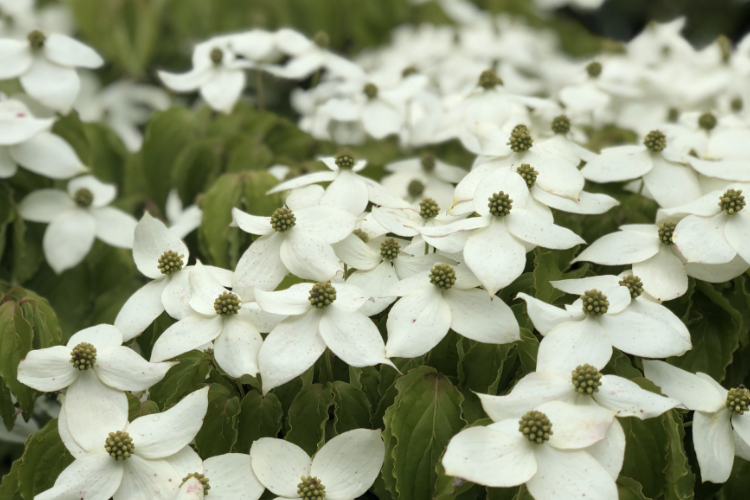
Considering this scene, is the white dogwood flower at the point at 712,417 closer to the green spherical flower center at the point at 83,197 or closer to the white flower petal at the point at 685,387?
the white flower petal at the point at 685,387

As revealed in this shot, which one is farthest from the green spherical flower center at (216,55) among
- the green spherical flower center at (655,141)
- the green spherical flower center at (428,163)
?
the green spherical flower center at (655,141)

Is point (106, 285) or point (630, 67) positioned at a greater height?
point (630, 67)

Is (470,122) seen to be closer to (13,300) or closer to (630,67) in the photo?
(630,67)

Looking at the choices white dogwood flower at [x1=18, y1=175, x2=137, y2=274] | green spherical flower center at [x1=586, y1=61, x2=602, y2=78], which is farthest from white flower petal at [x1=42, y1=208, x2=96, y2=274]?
green spherical flower center at [x1=586, y1=61, x2=602, y2=78]

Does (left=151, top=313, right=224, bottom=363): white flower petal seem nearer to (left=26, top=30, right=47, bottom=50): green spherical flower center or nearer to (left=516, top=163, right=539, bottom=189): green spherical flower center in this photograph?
(left=516, top=163, right=539, bottom=189): green spherical flower center

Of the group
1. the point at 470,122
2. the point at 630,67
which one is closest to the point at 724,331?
the point at 470,122

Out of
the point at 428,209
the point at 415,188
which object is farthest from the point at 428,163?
the point at 428,209

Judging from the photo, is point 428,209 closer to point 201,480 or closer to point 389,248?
point 389,248
